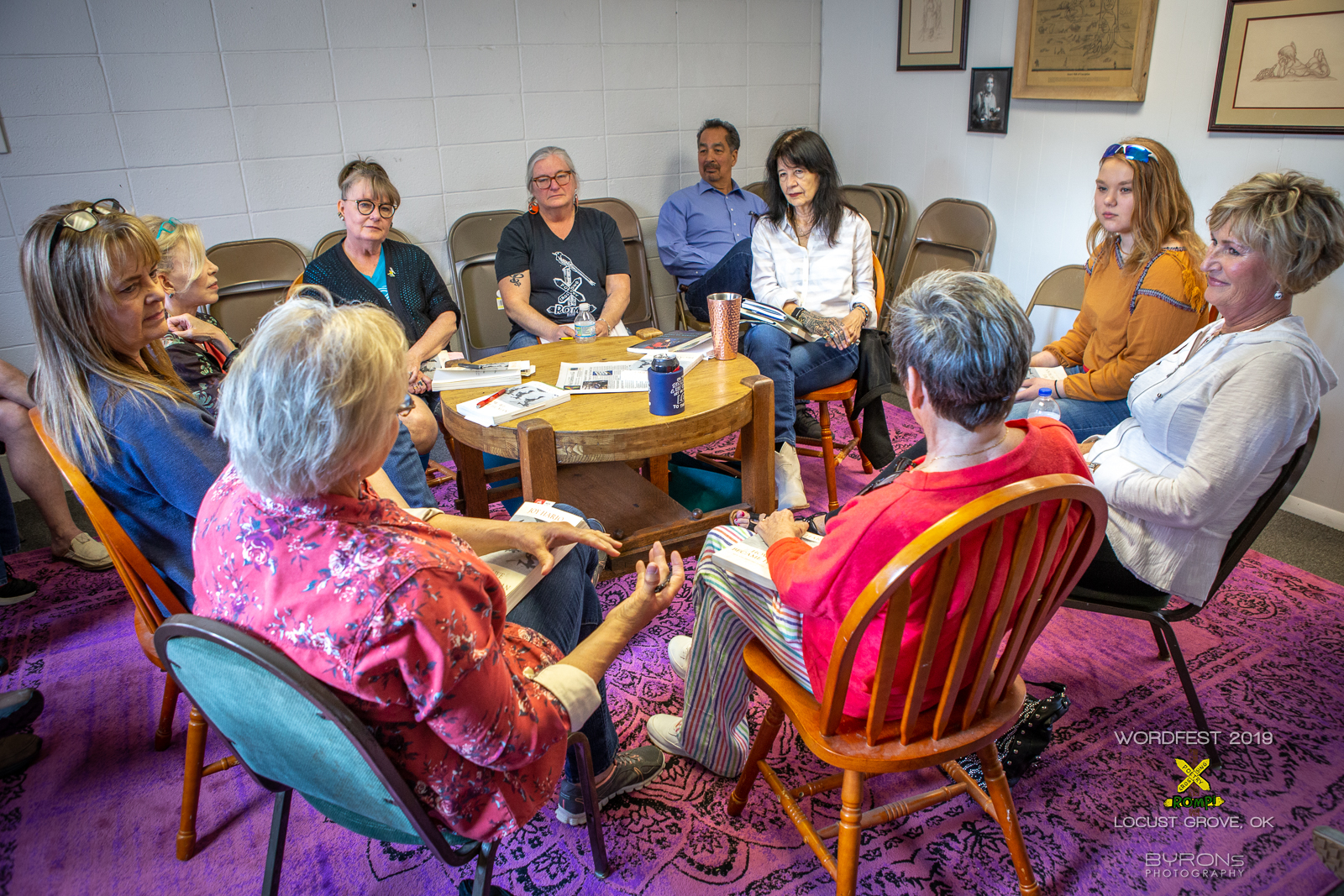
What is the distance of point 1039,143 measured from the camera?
3.45 metres

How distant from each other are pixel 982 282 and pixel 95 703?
2.36 meters

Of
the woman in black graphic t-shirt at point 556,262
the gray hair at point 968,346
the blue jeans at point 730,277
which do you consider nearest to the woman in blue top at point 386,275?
the woman in black graphic t-shirt at point 556,262

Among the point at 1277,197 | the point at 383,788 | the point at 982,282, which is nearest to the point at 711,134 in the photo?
the point at 1277,197

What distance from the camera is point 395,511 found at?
1100mm

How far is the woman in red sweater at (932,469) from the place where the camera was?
115cm

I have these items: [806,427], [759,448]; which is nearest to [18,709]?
[759,448]

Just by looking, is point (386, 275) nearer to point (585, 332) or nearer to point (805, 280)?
point (585, 332)

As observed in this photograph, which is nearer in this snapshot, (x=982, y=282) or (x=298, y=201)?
(x=982, y=282)

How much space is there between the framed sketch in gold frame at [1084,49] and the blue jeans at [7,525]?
424 cm

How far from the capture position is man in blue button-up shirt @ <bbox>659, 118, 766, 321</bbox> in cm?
391

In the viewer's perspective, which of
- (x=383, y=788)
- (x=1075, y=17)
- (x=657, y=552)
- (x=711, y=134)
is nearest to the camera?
(x=383, y=788)

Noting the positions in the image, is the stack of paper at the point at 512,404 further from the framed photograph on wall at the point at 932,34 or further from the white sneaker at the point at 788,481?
the framed photograph on wall at the point at 932,34

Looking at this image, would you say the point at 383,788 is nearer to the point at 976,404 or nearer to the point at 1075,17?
the point at 976,404

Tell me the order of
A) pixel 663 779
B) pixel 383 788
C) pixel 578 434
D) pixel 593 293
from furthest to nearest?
pixel 593 293, pixel 578 434, pixel 663 779, pixel 383 788
